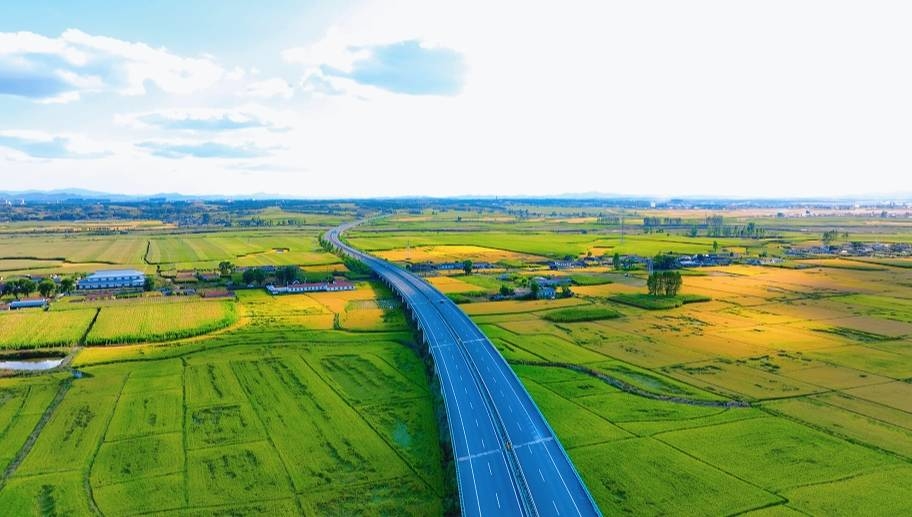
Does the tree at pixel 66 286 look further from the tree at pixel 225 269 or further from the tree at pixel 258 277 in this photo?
the tree at pixel 258 277

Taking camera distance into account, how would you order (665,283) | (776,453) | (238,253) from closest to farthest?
(776,453) < (665,283) < (238,253)

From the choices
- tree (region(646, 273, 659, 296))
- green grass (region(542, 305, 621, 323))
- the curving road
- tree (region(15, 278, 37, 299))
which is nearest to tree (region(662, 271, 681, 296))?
tree (region(646, 273, 659, 296))

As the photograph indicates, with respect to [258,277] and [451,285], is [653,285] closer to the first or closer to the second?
[451,285]

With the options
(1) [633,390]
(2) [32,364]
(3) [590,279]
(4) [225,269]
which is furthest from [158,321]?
(3) [590,279]

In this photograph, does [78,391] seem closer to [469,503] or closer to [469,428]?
[469,428]

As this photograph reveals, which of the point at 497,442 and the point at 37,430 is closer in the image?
the point at 497,442

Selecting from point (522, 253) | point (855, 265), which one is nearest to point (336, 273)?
point (522, 253)
